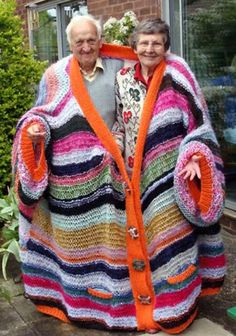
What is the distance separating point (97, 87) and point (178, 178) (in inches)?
27.6

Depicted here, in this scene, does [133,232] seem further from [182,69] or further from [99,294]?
[182,69]

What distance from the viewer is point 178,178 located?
2990 millimetres

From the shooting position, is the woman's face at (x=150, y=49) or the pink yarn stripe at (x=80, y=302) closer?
the woman's face at (x=150, y=49)

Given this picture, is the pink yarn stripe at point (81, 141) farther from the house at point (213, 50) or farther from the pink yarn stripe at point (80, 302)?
the house at point (213, 50)

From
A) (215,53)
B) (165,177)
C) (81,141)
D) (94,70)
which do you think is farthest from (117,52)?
(215,53)

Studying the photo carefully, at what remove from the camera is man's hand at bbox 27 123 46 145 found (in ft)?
10.2

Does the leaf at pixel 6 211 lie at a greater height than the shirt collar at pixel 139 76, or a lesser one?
lesser

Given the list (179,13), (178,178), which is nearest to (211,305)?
(178,178)

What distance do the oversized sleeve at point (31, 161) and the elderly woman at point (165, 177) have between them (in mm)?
417

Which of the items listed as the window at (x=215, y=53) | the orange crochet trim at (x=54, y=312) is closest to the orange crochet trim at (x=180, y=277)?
the orange crochet trim at (x=54, y=312)

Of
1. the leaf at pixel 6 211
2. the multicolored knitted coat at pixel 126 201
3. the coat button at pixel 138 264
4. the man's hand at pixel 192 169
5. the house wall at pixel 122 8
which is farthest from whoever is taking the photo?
the house wall at pixel 122 8

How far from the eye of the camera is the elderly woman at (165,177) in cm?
301

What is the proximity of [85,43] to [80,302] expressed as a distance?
4.81 ft

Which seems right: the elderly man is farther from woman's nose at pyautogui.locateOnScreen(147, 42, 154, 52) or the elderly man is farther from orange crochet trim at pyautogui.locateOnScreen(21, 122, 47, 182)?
woman's nose at pyautogui.locateOnScreen(147, 42, 154, 52)
